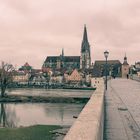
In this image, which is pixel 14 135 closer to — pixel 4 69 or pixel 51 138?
pixel 51 138

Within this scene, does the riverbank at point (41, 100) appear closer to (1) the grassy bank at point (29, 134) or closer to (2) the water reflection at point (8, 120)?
(2) the water reflection at point (8, 120)

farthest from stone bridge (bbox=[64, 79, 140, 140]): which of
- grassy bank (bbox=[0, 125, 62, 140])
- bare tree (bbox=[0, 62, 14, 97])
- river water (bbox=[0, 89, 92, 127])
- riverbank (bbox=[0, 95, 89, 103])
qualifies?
bare tree (bbox=[0, 62, 14, 97])

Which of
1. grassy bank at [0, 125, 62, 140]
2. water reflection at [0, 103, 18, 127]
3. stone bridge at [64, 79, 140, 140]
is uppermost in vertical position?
stone bridge at [64, 79, 140, 140]

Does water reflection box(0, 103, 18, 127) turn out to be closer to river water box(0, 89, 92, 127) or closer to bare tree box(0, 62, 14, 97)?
river water box(0, 89, 92, 127)

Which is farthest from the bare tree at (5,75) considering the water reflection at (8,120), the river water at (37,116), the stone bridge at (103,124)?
the stone bridge at (103,124)

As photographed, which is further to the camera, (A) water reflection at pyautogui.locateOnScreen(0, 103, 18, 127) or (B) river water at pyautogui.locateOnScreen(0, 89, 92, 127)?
(B) river water at pyautogui.locateOnScreen(0, 89, 92, 127)

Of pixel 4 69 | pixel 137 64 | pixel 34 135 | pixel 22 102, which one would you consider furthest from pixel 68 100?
pixel 137 64

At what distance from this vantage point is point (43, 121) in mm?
52625

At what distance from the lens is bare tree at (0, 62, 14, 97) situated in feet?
358

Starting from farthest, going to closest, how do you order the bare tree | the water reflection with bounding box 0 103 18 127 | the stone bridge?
the bare tree < the water reflection with bounding box 0 103 18 127 < the stone bridge

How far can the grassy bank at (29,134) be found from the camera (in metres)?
35.5

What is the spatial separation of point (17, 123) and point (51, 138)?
633 inches

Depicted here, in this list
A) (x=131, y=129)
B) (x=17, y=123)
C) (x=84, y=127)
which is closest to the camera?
(x=84, y=127)

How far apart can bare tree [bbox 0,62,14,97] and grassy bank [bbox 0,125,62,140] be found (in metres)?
68.3
